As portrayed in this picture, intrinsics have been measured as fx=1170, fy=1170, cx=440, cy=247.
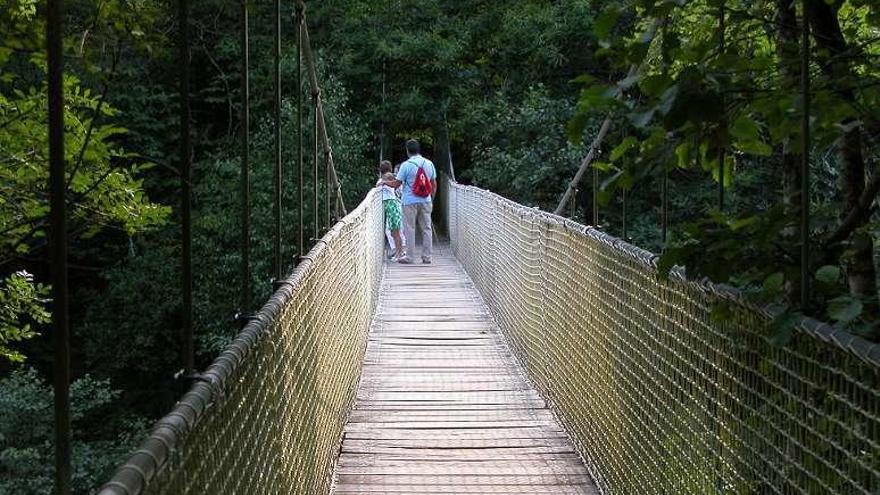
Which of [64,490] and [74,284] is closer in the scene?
[64,490]

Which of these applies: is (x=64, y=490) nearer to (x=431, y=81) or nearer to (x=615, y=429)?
(x=615, y=429)

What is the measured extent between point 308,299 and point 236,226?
10.2 m

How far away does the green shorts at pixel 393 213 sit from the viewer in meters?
11.1

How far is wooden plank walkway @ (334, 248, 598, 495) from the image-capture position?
3850 mm

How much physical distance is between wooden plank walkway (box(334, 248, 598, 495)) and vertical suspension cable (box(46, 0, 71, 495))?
246cm

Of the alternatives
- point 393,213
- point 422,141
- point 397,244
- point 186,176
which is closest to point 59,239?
point 186,176

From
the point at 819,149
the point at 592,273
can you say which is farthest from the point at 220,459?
the point at 592,273

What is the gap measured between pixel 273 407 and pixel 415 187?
26.7 feet

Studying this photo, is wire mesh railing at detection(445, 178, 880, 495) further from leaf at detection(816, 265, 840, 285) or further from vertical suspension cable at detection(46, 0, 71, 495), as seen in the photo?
vertical suspension cable at detection(46, 0, 71, 495)

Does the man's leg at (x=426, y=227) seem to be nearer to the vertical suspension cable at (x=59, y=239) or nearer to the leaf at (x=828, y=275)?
the leaf at (x=828, y=275)

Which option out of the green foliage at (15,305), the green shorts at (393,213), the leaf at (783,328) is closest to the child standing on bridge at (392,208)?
the green shorts at (393,213)

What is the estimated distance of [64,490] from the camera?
1.31 meters

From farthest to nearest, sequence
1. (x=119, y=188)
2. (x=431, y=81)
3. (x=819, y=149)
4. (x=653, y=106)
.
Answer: (x=431, y=81), (x=119, y=188), (x=819, y=149), (x=653, y=106)

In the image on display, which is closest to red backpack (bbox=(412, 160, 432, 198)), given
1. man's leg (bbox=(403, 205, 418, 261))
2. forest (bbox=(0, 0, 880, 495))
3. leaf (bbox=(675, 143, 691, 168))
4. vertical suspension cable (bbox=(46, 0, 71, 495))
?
man's leg (bbox=(403, 205, 418, 261))
